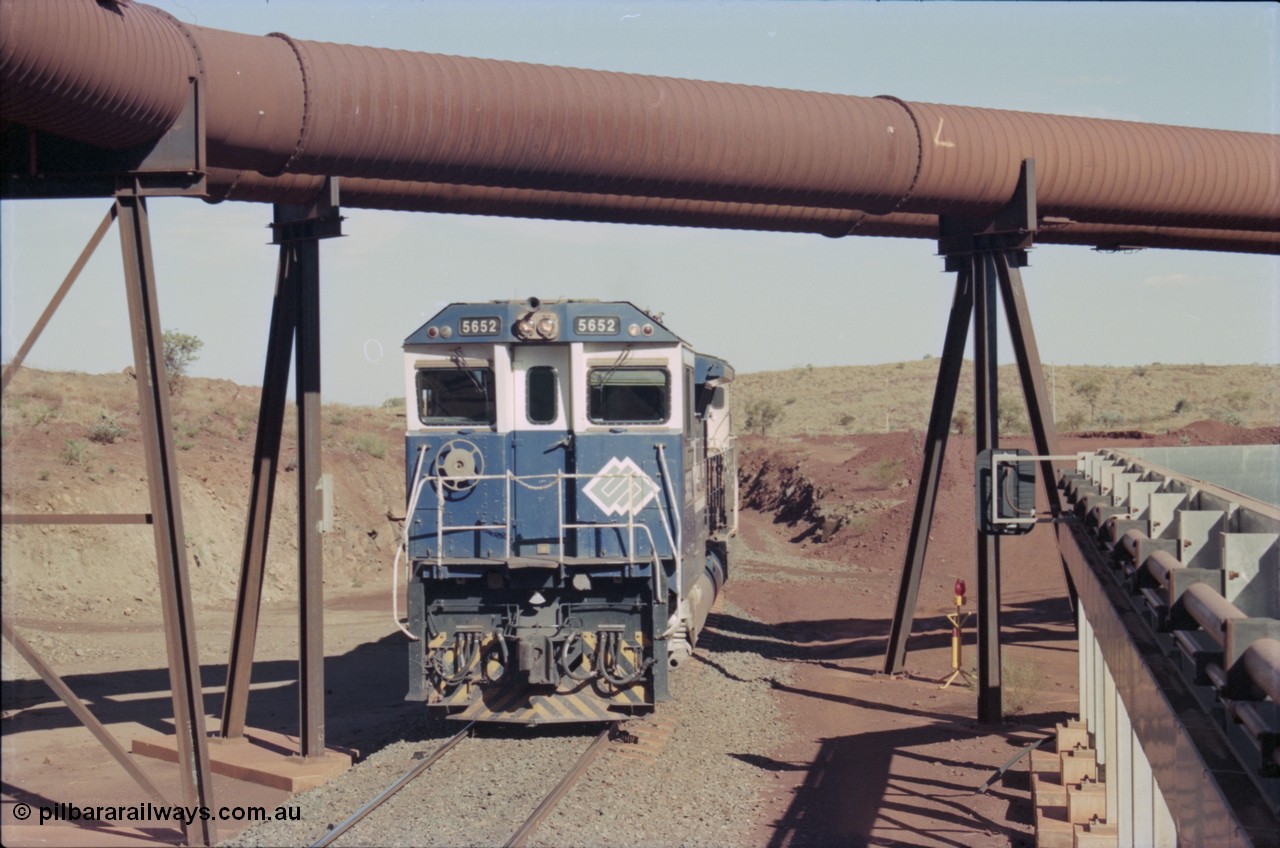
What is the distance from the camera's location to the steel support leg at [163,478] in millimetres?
9484

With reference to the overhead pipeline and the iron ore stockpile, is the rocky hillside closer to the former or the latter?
the overhead pipeline

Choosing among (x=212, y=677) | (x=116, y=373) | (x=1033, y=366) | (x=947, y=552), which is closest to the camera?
(x=1033, y=366)

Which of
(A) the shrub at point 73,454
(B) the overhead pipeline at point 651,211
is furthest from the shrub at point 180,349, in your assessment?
(B) the overhead pipeline at point 651,211

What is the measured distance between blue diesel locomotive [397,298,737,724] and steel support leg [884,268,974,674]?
4.43 meters

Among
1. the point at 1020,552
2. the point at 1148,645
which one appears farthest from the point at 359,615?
the point at 1148,645

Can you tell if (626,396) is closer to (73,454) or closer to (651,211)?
(651,211)

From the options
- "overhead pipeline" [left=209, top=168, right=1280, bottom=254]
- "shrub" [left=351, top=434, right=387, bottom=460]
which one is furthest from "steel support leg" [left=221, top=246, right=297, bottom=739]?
"shrub" [left=351, top=434, right=387, bottom=460]

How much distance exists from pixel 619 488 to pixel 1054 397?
64.6 meters

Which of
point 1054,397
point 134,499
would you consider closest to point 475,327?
point 134,499

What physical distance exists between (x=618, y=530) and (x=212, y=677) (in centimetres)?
852

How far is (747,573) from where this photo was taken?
3111 cm

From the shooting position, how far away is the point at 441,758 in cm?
1188

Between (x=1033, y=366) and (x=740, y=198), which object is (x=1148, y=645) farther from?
(x=1033, y=366)

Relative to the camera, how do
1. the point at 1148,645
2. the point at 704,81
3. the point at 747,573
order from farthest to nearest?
the point at 747,573 → the point at 704,81 → the point at 1148,645
